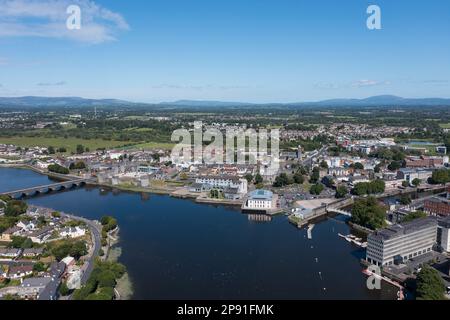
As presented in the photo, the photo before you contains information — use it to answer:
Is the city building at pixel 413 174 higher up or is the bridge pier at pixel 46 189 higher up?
the city building at pixel 413 174

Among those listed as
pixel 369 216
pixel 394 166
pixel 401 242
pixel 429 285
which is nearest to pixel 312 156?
pixel 394 166

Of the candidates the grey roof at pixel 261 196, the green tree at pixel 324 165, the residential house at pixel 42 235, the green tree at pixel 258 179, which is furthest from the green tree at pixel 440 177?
the residential house at pixel 42 235

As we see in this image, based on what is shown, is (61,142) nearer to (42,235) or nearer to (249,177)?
(249,177)

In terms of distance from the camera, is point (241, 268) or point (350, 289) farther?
point (241, 268)

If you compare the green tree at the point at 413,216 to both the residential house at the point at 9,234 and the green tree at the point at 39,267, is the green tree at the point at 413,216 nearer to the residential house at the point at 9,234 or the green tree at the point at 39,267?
the green tree at the point at 39,267

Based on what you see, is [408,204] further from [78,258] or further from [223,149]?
[223,149]

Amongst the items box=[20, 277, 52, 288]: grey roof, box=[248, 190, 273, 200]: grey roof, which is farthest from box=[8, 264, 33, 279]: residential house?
box=[248, 190, 273, 200]: grey roof
